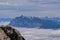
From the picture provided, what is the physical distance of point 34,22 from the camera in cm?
532

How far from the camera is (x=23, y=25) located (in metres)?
5.46

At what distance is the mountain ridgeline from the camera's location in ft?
17.1

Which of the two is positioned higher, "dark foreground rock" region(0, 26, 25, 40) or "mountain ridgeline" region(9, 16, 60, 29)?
"dark foreground rock" region(0, 26, 25, 40)

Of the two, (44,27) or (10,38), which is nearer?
(10,38)

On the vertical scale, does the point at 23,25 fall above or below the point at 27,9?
below

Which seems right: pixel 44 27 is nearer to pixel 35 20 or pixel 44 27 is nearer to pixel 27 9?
pixel 35 20

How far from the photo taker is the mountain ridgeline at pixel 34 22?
17.1 ft

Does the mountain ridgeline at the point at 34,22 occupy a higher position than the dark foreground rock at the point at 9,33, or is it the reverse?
the dark foreground rock at the point at 9,33

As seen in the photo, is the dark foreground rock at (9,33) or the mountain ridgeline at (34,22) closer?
the dark foreground rock at (9,33)

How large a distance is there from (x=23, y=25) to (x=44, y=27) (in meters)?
0.61

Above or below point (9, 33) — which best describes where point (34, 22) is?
below

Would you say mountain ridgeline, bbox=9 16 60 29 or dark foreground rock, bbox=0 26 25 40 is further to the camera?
mountain ridgeline, bbox=9 16 60 29

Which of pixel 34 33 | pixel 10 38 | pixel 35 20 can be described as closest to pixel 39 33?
pixel 34 33

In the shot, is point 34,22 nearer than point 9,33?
No
